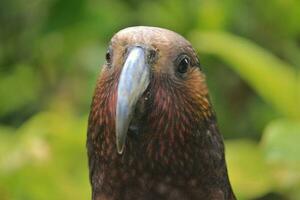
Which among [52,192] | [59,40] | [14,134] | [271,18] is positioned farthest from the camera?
[59,40]

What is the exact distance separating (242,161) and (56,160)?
67 cm

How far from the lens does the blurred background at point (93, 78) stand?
12.8 ft

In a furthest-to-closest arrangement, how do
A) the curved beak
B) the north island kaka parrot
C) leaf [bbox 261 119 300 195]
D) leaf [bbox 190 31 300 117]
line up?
leaf [bbox 190 31 300 117] → leaf [bbox 261 119 300 195] → the north island kaka parrot → the curved beak

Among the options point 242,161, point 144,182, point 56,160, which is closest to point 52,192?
point 56,160

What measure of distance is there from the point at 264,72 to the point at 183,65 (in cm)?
95

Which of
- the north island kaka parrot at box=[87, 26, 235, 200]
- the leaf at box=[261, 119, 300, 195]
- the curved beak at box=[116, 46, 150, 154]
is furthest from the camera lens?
the leaf at box=[261, 119, 300, 195]

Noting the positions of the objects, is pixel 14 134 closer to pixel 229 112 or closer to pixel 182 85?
pixel 229 112

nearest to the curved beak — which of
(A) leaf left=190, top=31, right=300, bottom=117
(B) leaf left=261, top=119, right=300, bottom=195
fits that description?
(B) leaf left=261, top=119, right=300, bottom=195

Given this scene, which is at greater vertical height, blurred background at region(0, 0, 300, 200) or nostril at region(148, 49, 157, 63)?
blurred background at region(0, 0, 300, 200)

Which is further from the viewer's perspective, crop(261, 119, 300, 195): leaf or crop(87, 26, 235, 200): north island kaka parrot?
crop(261, 119, 300, 195): leaf

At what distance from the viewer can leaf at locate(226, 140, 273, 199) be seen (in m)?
3.87

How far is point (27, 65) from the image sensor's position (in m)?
4.96

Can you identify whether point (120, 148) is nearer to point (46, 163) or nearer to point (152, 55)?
point (152, 55)

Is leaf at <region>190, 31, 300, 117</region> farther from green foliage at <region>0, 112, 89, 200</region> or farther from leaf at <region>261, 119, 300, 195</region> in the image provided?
green foliage at <region>0, 112, 89, 200</region>
